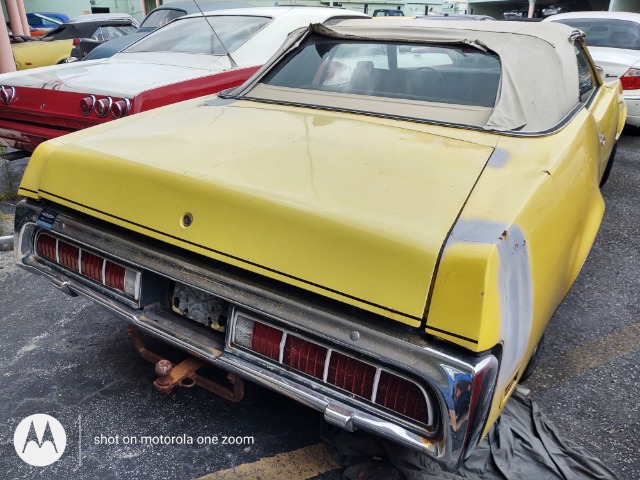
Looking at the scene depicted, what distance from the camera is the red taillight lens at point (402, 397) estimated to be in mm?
1523

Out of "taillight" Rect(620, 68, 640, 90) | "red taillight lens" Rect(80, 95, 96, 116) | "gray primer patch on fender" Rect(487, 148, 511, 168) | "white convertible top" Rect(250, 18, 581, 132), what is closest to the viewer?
"gray primer patch on fender" Rect(487, 148, 511, 168)

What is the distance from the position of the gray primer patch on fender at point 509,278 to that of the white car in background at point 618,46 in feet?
17.5

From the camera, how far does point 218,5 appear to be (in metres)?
7.85

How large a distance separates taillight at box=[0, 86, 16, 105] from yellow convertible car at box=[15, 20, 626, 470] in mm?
2336

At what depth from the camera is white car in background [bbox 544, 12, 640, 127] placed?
6.23 metres

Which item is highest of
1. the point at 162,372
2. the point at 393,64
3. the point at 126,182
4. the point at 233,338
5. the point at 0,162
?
the point at 393,64

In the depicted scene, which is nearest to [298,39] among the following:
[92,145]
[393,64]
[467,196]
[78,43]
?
[393,64]

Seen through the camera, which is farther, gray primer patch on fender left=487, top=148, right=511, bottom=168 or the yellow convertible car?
gray primer patch on fender left=487, top=148, right=511, bottom=168

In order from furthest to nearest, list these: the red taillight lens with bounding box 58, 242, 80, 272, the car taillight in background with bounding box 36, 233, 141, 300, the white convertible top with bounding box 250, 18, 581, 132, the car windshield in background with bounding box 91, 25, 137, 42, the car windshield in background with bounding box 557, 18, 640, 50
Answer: the car windshield in background with bounding box 91, 25, 137, 42 < the car windshield in background with bounding box 557, 18, 640, 50 < the white convertible top with bounding box 250, 18, 581, 132 < the red taillight lens with bounding box 58, 242, 80, 272 < the car taillight in background with bounding box 36, 233, 141, 300

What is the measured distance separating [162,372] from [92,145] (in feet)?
3.05

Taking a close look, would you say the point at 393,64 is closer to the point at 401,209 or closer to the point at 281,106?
the point at 281,106

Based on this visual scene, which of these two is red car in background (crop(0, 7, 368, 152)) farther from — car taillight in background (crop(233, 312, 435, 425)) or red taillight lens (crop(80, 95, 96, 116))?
car taillight in background (crop(233, 312, 435, 425))

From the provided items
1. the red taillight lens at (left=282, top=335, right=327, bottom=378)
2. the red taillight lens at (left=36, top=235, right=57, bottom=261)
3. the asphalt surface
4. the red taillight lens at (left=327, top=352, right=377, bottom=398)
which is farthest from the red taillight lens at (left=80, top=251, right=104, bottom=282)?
the red taillight lens at (left=327, top=352, right=377, bottom=398)

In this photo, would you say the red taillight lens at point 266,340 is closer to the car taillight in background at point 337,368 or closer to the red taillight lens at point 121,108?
the car taillight in background at point 337,368
